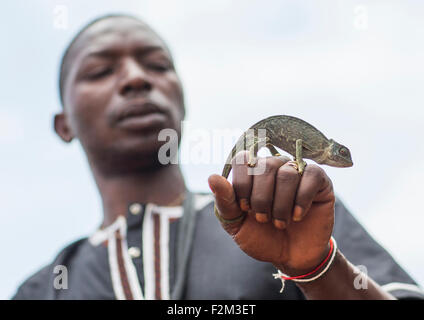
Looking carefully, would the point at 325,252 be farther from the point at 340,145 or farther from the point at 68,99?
the point at 68,99

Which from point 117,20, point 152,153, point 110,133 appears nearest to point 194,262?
point 152,153

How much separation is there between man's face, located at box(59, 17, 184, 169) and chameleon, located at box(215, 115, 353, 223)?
1723mm

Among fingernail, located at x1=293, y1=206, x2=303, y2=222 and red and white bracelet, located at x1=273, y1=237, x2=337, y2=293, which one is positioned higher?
fingernail, located at x1=293, y1=206, x2=303, y2=222

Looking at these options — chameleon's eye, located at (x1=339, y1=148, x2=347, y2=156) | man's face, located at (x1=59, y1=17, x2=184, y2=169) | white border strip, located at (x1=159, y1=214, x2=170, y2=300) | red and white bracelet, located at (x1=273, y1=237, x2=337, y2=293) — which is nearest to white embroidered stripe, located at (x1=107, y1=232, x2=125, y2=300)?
white border strip, located at (x1=159, y1=214, x2=170, y2=300)

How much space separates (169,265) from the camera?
3.18 metres

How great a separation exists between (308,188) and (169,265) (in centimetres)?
164

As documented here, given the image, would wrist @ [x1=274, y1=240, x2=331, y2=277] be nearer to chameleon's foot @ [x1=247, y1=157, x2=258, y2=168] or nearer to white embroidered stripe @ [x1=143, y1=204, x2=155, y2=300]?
chameleon's foot @ [x1=247, y1=157, x2=258, y2=168]

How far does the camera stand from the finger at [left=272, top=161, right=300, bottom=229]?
180cm

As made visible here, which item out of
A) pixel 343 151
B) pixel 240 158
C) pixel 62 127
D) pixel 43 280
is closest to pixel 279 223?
pixel 240 158

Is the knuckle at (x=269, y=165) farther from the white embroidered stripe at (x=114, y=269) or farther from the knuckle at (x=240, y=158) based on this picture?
the white embroidered stripe at (x=114, y=269)

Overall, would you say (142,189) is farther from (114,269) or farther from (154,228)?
(114,269)

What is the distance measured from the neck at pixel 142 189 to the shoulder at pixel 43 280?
0.34 m

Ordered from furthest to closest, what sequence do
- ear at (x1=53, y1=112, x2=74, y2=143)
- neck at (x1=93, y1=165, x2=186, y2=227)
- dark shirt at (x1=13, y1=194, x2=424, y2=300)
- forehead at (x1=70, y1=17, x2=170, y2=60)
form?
ear at (x1=53, y1=112, x2=74, y2=143) → forehead at (x1=70, y1=17, x2=170, y2=60) → neck at (x1=93, y1=165, x2=186, y2=227) → dark shirt at (x1=13, y1=194, x2=424, y2=300)
